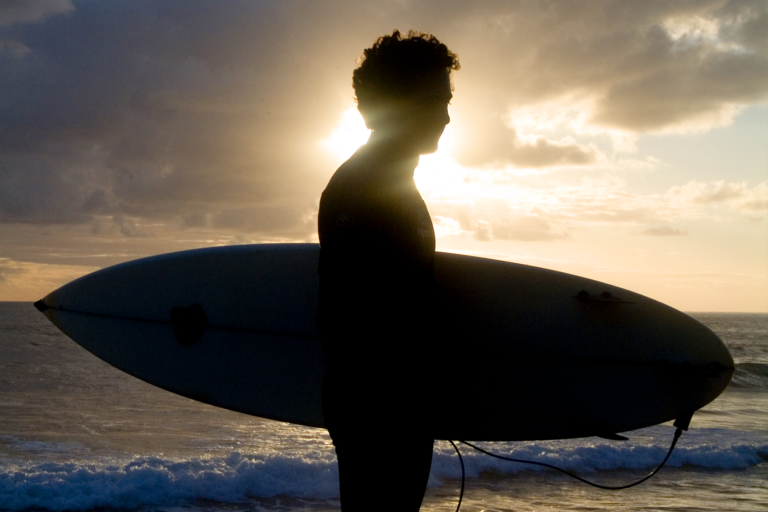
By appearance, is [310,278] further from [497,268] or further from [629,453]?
[629,453]

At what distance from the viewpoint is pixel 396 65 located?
1.42 meters

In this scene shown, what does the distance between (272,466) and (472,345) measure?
204 inches

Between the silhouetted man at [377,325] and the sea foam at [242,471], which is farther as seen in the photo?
the sea foam at [242,471]

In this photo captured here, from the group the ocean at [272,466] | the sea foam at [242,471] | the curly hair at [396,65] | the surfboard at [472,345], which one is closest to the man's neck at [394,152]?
the curly hair at [396,65]

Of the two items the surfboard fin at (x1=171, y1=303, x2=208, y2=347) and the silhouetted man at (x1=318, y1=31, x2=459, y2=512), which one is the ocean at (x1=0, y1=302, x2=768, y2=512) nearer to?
the surfboard fin at (x1=171, y1=303, x2=208, y2=347)

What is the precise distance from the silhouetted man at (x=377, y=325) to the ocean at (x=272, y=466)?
4893 mm

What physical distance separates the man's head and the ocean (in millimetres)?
5119

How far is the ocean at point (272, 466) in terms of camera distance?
5867mm

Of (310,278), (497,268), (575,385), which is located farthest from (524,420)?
(310,278)

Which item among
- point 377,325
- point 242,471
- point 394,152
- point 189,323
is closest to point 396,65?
point 394,152

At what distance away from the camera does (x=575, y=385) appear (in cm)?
269

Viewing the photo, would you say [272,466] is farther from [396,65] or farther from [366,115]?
[396,65]

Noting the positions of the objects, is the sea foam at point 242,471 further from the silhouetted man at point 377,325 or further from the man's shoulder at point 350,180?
the man's shoulder at point 350,180

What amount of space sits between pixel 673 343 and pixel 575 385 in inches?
23.5
